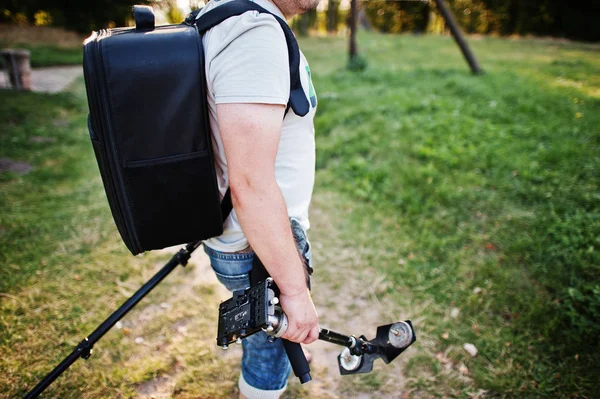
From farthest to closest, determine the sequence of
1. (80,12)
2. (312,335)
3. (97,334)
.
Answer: (80,12) < (97,334) < (312,335)

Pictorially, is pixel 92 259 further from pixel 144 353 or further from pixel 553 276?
pixel 553 276

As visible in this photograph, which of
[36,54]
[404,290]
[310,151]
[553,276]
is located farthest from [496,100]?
[36,54]

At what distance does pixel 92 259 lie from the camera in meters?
3.60

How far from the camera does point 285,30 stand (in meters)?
1.12

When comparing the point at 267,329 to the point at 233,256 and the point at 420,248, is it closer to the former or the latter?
the point at 233,256

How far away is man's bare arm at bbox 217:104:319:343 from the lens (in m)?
1.04

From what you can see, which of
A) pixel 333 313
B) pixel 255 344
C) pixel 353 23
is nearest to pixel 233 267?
pixel 255 344

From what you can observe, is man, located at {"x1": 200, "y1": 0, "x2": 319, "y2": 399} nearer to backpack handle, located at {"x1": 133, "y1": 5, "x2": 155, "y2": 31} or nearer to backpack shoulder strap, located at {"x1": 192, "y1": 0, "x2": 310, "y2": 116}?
backpack shoulder strap, located at {"x1": 192, "y1": 0, "x2": 310, "y2": 116}

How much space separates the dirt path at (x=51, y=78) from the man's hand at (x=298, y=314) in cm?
1018

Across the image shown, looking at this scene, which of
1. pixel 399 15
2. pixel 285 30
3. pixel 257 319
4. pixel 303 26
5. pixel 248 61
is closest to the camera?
pixel 248 61

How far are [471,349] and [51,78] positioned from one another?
40.5ft

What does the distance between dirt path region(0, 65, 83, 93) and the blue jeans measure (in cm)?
976

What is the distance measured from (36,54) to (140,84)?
15759mm

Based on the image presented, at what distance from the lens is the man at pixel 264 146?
102cm
